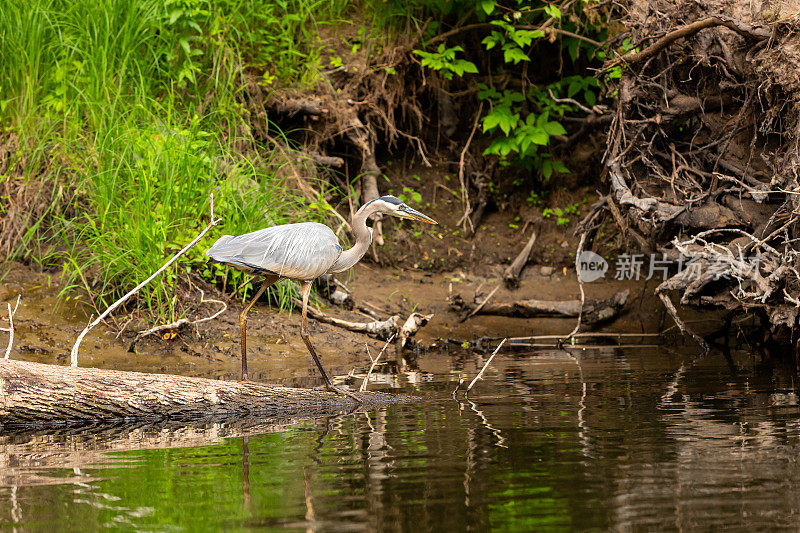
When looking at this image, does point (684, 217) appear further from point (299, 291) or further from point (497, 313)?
point (299, 291)

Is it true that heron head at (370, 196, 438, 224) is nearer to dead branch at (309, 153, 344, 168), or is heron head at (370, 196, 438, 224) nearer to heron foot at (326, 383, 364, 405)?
heron foot at (326, 383, 364, 405)

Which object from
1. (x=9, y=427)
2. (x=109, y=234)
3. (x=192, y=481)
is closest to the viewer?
(x=192, y=481)

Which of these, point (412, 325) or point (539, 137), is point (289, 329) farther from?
point (539, 137)

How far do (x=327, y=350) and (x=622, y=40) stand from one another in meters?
4.03

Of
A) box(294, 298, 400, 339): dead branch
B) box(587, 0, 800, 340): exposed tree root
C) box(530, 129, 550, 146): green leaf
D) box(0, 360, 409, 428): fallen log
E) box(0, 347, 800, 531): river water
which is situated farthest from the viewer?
box(530, 129, 550, 146): green leaf

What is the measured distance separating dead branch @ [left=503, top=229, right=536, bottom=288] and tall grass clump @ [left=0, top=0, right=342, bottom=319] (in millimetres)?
2640

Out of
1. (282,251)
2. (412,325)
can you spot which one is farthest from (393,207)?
(412,325)

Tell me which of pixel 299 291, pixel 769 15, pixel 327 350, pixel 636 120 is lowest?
pixel 327 350

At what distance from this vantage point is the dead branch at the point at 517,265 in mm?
10312

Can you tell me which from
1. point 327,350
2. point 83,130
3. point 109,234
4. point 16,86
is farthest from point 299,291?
point 16,86

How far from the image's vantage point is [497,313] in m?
9.53

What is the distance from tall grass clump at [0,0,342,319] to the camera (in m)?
8.13

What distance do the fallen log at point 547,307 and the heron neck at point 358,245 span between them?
3.03 meters

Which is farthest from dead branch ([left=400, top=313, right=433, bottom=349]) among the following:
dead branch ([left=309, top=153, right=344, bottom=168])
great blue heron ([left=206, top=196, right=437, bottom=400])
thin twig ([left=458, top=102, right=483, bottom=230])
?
thin twig ([left=458, top=102, right=483, bottom=230])
